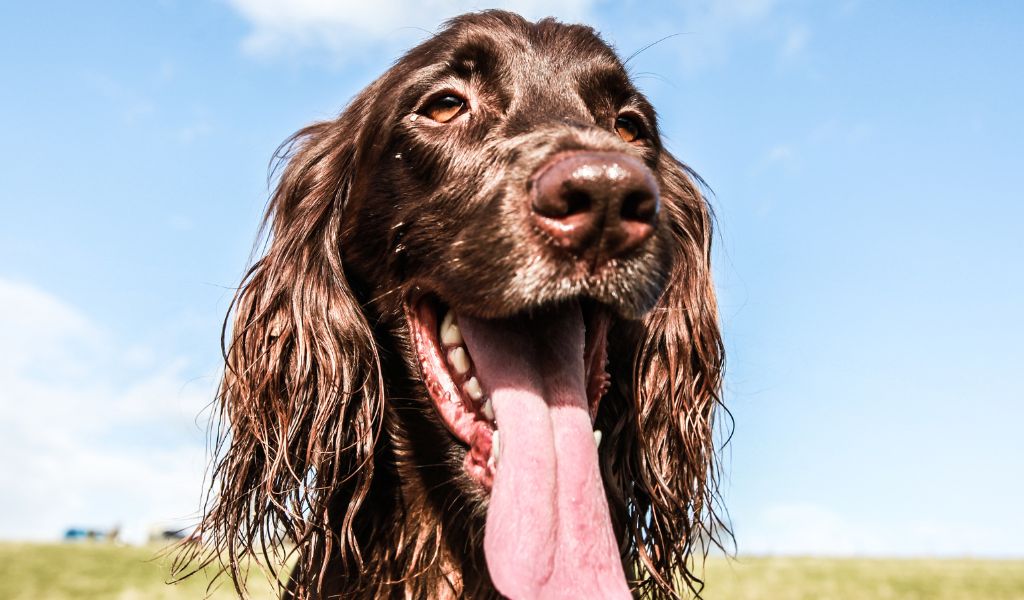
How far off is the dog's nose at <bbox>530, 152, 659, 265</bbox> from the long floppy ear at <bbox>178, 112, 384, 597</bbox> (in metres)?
0.91

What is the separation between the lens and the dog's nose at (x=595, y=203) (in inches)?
84.7

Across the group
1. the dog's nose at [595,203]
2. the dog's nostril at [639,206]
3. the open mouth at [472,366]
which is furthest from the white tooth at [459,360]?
the dog's nostril at [639,206]

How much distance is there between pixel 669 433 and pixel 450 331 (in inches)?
38.3

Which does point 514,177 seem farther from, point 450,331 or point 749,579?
point 749,579

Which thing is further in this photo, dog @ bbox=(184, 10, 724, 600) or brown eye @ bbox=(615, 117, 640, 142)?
brown eye @ bbox=(615, 117, 640, 142)

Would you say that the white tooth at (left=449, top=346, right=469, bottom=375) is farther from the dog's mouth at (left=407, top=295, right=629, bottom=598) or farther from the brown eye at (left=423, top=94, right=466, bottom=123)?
the brown eye at (left=423, top=94, right=466, bottom=123)

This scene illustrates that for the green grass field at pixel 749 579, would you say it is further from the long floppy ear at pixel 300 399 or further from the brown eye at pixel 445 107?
the brown eye at pixel 445 107

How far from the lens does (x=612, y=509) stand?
10.4 feet

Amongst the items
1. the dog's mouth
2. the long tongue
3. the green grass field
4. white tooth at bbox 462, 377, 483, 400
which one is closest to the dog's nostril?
the dog's mouth

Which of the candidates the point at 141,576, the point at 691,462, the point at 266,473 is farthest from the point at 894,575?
the point at 266,473

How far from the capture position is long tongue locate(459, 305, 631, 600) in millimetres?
2303

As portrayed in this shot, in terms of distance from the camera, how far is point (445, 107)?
303cm

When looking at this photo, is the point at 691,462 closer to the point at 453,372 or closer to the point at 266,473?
the point at 453,372

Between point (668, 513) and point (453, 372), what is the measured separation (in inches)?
40.4
